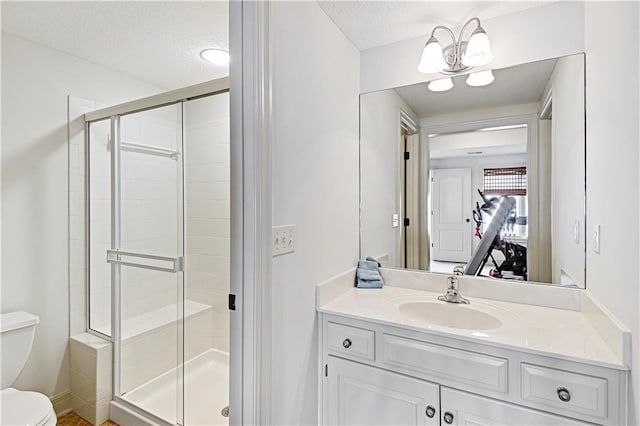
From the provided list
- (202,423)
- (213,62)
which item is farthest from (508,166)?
(202,423)

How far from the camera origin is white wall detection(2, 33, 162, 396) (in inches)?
73.2

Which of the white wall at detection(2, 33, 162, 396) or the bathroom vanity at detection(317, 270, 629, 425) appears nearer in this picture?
the bathroom vanity at detection(317, 270, 629, 425)

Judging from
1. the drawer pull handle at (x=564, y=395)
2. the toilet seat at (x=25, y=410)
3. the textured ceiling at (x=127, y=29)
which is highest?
the textured ceiling at (x=127, y=29)

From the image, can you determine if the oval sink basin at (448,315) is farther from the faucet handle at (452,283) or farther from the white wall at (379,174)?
the white wall at (379,174)

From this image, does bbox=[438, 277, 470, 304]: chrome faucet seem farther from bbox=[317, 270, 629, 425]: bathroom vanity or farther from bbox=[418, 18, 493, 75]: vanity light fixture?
bbox=[418, 18, 493, 75]: vanity light fixture

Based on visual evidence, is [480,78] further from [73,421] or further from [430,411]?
[73,421]

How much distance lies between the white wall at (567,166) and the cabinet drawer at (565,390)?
1.85 feet

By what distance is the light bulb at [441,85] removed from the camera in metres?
1.74

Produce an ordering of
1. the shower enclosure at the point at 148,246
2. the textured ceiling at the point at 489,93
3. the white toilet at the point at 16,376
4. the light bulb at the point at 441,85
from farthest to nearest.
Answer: the shower enclosure at the point at 148,246
the light bulb at the point at 441,85
the textured ceiling at the point at 489,93
the white toilet at the point at 16,376

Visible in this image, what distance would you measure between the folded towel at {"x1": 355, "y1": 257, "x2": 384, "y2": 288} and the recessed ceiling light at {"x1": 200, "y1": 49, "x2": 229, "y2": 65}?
5.13ft

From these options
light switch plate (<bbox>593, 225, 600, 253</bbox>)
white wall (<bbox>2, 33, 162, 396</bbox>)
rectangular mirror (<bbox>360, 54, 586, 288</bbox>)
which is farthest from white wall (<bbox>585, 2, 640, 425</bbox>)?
white wall (<bbox>2, 33, 162, 396</bbox>)

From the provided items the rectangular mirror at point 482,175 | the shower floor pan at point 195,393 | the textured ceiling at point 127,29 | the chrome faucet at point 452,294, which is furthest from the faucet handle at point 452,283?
the textured ceiling at point 127,29

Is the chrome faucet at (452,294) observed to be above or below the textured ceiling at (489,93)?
below

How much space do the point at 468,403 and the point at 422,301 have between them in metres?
0.50
